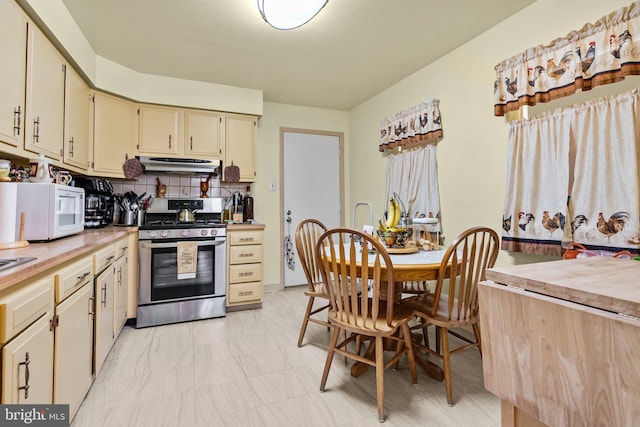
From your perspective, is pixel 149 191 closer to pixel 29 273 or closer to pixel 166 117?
pixel 166 117

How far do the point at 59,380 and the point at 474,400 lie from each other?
2064 mm

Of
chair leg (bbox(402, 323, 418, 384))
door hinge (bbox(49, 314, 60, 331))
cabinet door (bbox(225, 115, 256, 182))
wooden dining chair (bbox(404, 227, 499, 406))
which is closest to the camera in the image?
door hinge (bbox(49, 314, 60, 331))

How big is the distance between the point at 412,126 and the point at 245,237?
2.10 meters

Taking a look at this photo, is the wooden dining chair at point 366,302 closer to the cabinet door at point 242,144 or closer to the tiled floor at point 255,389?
the tiled floor at point 255,389

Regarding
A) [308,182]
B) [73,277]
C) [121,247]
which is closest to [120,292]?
[121,247]

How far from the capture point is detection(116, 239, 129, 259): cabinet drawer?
2.37 metres

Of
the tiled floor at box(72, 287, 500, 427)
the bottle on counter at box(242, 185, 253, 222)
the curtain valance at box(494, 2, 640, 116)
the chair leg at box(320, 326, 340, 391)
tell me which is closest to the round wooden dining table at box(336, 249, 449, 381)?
the tiled floor at box(72, 287, 500, 427)

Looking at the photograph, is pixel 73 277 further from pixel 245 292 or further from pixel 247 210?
pixel 247 210

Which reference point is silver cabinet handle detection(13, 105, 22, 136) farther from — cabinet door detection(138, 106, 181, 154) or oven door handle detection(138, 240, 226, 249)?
cabinet door detection(138, 106, 181, 154)

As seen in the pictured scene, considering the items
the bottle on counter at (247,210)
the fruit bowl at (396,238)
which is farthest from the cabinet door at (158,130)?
the fruit bowl at (396,238)

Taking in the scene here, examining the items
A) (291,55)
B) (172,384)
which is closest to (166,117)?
(291,55)

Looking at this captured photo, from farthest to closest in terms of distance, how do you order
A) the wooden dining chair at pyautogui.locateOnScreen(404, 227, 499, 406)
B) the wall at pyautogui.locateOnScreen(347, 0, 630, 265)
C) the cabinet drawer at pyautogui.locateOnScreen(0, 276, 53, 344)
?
1. the wall at pyautogui.locateOnScreen(347, 0, 630, 265)
2. the wooden dining chair at pyautogui.locateOnScreen(404, 227, 499, 406)
3. the cabinet drawer at pyautogui.locateOnScreen(0, 276, 53, 344)

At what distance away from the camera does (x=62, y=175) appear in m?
2.30

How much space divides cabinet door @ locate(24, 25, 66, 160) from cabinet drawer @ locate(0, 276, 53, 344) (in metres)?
1.12
